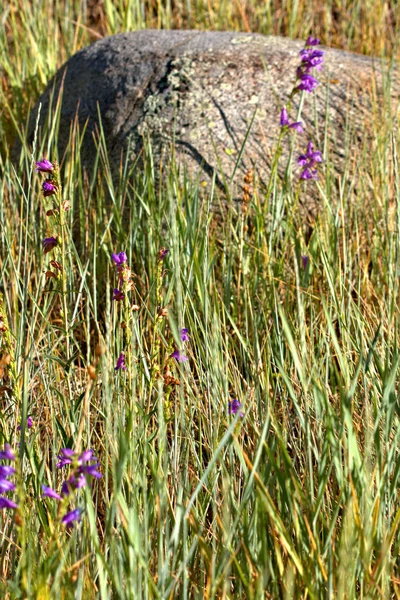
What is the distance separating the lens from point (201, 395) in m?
1.76

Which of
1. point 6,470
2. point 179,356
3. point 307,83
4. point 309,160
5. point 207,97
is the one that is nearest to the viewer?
point 6,470

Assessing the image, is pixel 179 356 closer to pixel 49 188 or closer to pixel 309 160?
pixel 49 188

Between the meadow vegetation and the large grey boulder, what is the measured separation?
0.51 feet

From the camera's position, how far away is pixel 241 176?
2777mm

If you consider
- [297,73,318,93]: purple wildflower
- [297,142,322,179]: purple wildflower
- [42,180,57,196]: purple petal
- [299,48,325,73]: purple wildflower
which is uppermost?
[299,48,325,73]: purple wildflower

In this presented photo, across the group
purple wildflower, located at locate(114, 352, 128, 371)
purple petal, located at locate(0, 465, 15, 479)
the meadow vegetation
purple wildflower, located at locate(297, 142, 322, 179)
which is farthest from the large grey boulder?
purple petal, located at locate(0, 465, 15, 479)

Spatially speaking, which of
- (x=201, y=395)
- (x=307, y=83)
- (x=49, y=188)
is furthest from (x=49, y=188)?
(x=307, y=83)

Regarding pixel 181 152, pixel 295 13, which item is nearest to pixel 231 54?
pixel 181 152

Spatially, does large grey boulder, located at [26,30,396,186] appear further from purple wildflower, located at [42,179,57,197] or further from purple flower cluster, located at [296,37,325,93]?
purple wildflower, located at [42,179,57,197]

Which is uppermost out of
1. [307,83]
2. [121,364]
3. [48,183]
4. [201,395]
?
[307,83]

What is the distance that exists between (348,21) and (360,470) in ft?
12.7

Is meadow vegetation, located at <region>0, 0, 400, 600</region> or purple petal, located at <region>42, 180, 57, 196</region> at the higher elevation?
purple petal, located at <region>42, 180, 57, 196</region>

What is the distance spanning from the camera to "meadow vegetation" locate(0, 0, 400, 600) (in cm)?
113

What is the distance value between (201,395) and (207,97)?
158 cm
